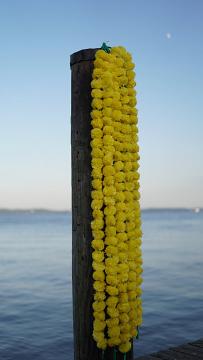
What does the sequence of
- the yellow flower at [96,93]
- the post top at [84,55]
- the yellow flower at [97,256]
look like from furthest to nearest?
the post top at [84,55] < the yellow flower at [96,93] < the yellow flower at [97,256]

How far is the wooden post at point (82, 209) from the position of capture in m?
4.45

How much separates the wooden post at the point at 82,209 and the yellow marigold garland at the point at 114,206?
0.08 meters

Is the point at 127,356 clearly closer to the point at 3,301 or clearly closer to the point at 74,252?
the point at 74,252

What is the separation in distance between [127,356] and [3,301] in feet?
50.9

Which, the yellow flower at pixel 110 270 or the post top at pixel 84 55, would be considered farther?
the post top at pixel 84 55

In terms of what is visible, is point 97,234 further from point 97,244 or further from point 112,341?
point 112,341

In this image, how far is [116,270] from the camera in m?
4.43

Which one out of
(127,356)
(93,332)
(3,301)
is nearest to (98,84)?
(93,332)

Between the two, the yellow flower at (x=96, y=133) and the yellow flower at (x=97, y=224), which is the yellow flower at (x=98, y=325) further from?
the yellow flower at (x=96, y=133)

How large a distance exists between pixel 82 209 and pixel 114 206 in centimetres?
32

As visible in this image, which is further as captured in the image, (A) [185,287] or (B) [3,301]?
(A) [185,287]

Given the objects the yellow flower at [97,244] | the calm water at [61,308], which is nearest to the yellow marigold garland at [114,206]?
the yellow flower at [97,244]

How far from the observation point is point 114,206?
4512 mm

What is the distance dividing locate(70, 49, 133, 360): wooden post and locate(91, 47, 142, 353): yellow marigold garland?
8 centimetres
